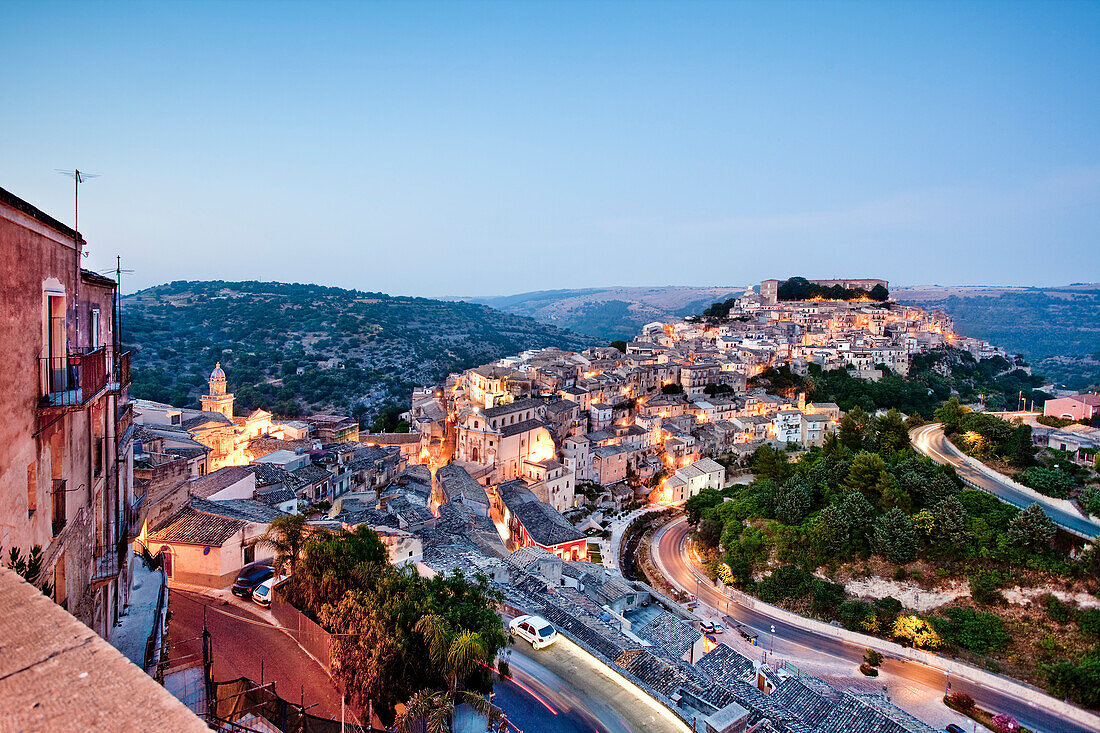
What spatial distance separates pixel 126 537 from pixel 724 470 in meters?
42.1

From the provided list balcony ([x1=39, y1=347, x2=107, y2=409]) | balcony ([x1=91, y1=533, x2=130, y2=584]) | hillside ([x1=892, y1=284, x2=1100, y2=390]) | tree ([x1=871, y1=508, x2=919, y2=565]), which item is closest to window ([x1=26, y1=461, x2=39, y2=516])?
balcony ([x1=39, y1=347, x2=107, y2=409])

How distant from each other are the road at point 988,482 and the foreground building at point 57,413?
1326 inches

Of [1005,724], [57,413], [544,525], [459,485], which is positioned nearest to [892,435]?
[1005,724]

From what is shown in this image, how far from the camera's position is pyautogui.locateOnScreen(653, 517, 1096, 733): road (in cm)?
2122

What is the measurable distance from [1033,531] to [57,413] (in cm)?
3277

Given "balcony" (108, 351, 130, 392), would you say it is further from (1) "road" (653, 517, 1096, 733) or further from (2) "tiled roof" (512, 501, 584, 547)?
(1) "road" (653, 517, 1096, 733)

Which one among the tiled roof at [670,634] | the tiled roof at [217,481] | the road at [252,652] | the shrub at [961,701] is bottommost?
the shrub at [961,701]

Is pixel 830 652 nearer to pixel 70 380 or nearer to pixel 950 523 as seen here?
pixel 950 523

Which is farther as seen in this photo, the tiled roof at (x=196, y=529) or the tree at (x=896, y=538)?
the tree at (x=896, y=538)

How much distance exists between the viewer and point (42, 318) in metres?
6.73

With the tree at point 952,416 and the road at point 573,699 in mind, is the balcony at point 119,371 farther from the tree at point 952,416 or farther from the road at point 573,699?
the tree at point 952,416

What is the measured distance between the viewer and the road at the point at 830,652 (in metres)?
21.2

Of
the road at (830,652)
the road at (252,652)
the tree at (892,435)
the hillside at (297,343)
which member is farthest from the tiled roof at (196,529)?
the hillside at (297,343)

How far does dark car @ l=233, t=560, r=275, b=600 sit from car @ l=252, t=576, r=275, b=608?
0.58 ft
